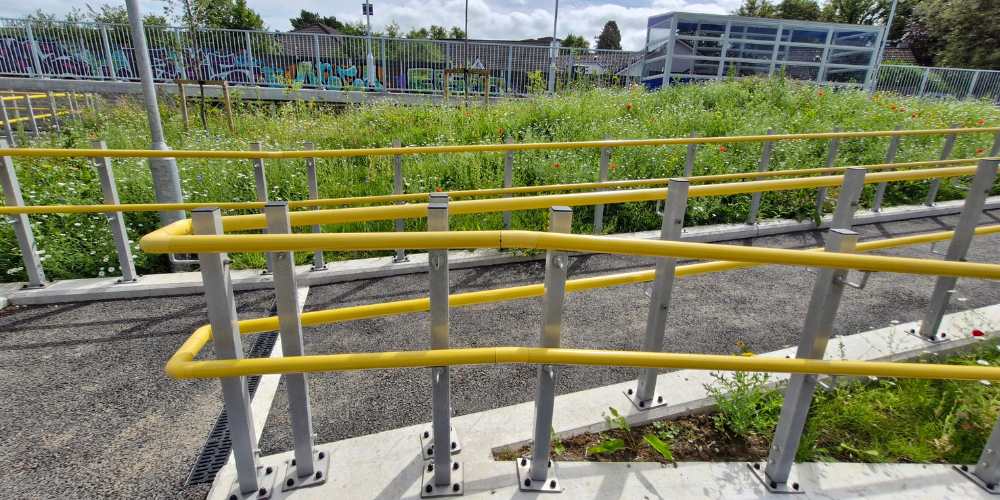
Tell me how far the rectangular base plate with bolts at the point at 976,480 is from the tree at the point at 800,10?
65.1m

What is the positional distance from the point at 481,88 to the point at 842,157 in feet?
41.0

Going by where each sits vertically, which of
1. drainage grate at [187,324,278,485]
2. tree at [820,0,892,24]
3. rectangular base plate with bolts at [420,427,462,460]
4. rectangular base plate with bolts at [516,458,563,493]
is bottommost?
drainage grate at [187,324,278,485]

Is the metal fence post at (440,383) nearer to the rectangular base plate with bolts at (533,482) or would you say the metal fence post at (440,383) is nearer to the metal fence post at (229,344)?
the rectangular base plate with bolts at (533,482)

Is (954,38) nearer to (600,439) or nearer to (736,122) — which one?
(736,122)

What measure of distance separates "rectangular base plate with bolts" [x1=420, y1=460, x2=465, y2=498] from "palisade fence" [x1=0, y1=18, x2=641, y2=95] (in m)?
14.2

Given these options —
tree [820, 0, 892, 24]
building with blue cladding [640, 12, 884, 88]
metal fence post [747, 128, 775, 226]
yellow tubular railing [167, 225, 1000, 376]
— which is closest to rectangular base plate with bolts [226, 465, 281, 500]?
yellow tubular railing [167, 225, 1000, 376]

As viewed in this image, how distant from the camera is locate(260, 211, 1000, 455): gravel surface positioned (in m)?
2.79

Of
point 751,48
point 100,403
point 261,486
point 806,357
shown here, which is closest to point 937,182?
point 806,357

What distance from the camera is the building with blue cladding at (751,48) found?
17172 mm

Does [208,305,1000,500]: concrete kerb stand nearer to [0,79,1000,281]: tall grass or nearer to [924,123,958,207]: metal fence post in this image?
[0,79,1000,281]: tall grass

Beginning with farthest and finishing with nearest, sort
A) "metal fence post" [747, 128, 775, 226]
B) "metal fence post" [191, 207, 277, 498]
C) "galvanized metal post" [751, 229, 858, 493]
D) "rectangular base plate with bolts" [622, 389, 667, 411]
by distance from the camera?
"metal fence post" [747, 128, 775, 226]
"rectangular base plate with bolts" [622, 389, 667, 411]
"galvanized metal post" [751, 229, 858, 493]
"metal fence post" [191, 207, 277, 498]

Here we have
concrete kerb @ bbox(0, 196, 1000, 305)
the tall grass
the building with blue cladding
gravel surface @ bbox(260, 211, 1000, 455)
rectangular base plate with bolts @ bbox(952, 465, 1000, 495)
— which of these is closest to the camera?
rectangular base plate with bolts @ bbox(952, 465, 1000, 495)

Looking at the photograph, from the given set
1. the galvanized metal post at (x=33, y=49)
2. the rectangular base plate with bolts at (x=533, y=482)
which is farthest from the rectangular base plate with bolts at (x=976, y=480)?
the galvanized metal post at (x=33, y=49)

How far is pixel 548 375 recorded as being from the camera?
1851 millimetres
